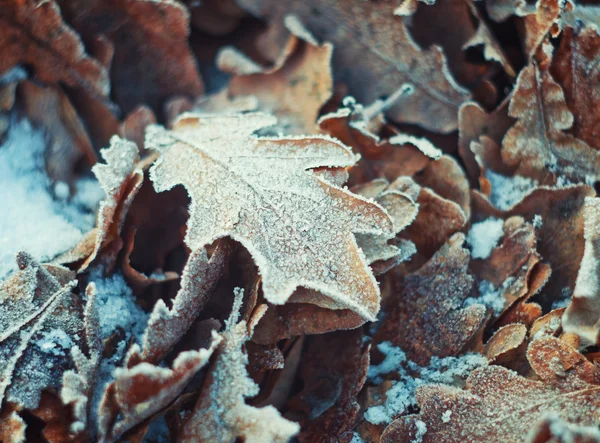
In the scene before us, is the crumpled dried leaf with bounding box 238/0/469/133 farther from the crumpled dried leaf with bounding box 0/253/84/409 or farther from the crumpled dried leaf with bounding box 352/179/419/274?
the crumpled dried leaf with bounding box 0/253/84/409

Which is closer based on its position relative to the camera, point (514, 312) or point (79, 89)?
point (514, 312)

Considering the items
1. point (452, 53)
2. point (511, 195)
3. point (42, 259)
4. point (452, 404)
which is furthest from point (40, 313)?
point (452, 53)

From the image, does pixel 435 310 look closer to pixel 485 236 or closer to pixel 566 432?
pixel 485 236

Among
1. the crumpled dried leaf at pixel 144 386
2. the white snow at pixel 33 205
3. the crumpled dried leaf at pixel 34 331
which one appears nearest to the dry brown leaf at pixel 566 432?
the crumpled dried leaf at pixel 144 386

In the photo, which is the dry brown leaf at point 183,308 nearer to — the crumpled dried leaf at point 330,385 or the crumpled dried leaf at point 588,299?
the crumpled dried leaf at point 330,385

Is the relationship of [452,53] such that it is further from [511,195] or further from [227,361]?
[227,361]

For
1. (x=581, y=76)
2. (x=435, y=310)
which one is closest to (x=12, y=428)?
(x=435, y=310)
